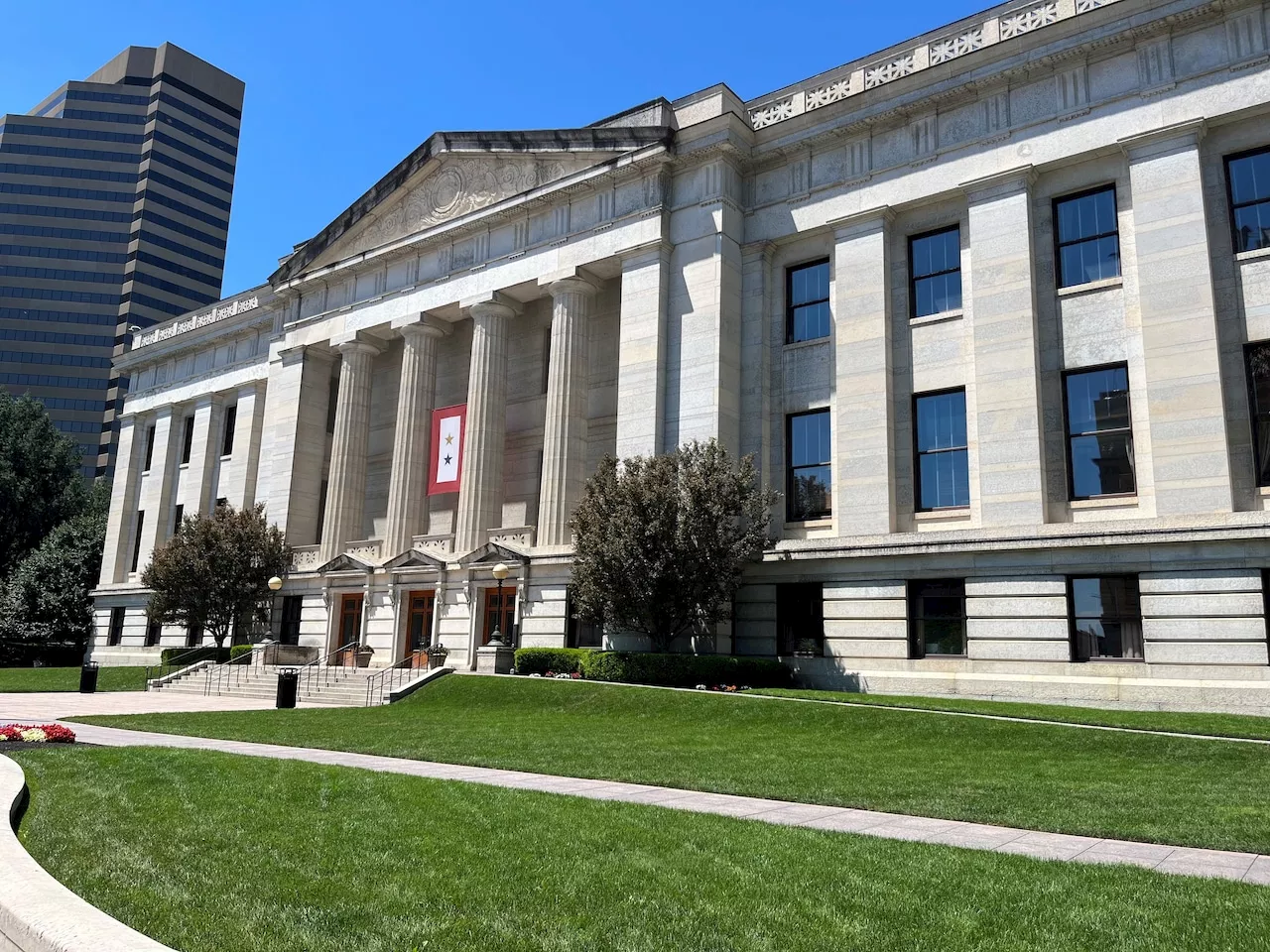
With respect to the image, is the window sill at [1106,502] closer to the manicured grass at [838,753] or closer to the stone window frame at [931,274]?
the stone window frame at [931,274]

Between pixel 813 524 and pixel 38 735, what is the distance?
870 inches

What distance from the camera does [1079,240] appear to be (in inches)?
1088

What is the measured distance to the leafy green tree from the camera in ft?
176

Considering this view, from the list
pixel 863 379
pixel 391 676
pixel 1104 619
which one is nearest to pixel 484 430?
pixel 391 676

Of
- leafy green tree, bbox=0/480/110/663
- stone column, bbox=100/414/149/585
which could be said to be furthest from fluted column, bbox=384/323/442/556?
leafy green tree, bbox=0/480/110/663

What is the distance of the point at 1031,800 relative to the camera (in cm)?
1109

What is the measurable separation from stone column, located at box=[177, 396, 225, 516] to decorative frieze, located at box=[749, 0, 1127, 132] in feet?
117

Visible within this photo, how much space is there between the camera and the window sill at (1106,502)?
993 inches

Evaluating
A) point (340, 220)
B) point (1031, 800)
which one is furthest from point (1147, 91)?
point (340, 220)

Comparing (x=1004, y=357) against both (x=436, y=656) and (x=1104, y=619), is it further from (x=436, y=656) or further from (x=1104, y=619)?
(x=436, y=656)

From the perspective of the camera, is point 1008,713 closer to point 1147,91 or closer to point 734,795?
point 734,795

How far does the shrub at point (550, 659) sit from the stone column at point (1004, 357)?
12.8 meters

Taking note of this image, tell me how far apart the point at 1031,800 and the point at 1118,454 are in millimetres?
17519

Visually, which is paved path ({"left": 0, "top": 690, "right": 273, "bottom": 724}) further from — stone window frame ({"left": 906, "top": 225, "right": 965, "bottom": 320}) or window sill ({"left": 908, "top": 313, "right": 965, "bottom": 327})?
stone window frame ({"left": 906, "top": 225, "right": 965, "bottom": 320})
